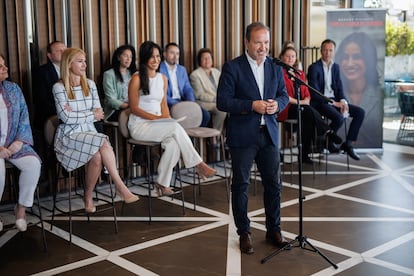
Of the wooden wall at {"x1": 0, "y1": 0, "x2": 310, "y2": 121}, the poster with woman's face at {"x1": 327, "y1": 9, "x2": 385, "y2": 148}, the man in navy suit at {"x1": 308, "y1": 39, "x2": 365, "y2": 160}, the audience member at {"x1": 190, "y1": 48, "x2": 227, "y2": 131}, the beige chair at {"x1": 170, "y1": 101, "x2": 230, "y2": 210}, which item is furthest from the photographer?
the poster with woman's face at {"x1": 327, "y1": 9, "x2": 385, "y2": 148}

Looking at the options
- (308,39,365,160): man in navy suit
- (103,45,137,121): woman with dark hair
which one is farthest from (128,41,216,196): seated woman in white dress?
(308,39,365,160): man in navy suit

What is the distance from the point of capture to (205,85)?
6426 millimetres

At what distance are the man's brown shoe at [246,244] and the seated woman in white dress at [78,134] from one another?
1100mm

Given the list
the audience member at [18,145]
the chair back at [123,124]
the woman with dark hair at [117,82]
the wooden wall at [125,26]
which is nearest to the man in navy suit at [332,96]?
the wooden wall at [125,26]

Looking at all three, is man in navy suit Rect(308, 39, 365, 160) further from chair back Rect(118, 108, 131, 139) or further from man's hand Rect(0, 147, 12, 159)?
man's hand Rect(0, 147, 12, 159)

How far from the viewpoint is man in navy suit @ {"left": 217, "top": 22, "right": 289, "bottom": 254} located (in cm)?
361

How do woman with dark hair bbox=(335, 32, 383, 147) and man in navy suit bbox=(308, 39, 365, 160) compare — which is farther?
woman with dark hair bbox=(335, 32, 383, 147)

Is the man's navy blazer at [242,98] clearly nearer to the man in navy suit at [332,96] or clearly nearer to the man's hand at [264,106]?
the man's hand at [264,106]

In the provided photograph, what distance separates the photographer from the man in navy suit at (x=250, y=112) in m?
3.61

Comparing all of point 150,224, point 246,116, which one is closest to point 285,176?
point 150,224

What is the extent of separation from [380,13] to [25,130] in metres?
5.13

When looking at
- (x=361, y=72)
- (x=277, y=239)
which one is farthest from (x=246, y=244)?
(x=361, y=72)

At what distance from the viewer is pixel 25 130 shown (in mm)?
4270

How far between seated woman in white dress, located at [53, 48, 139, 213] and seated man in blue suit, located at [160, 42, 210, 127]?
5.00ft
